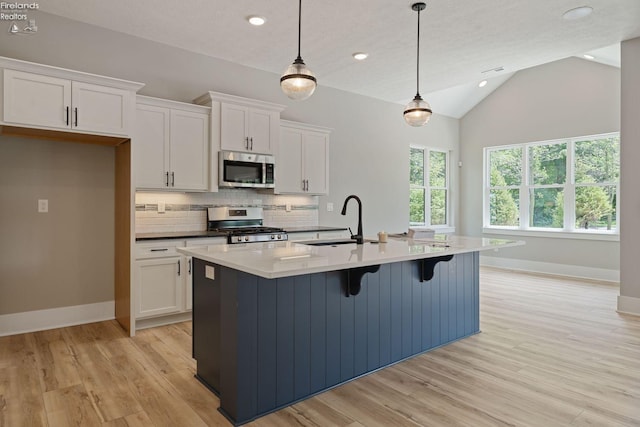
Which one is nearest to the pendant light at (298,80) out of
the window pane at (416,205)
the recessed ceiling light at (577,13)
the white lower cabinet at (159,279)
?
the white lower cabinet at (159,279)

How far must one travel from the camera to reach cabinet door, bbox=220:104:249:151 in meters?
4.32

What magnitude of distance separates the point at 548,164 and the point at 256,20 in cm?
558

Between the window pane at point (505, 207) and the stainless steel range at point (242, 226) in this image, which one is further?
the window pane at point (505, 207)

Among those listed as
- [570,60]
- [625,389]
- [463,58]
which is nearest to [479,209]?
[570,60]

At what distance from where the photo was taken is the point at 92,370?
111 inches

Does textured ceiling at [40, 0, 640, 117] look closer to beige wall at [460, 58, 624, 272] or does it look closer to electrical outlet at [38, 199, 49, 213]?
electrical outlet at [38, 199, 49, 213]

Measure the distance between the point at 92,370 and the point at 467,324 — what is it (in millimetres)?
3004

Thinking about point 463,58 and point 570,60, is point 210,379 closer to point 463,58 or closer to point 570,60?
point 463,58

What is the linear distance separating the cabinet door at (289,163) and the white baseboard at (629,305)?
3.82 m

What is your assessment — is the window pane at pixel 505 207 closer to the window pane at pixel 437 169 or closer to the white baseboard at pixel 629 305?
the window pane at pixel 437 169

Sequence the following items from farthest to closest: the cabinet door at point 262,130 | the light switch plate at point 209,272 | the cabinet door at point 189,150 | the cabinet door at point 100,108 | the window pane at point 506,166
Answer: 1. the window pane at point 506,166
2. the cabinet door at point 262,130
3. the cabinet door at point 189,150
4. the cabinet door at point 100,108
5. the light switch plate at point 209,272

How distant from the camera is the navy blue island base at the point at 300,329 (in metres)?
2.15

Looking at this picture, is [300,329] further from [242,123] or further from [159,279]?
[242,123]

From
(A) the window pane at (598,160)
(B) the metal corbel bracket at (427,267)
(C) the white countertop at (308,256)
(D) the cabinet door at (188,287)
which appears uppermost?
(A) the window pane at (598,160)
